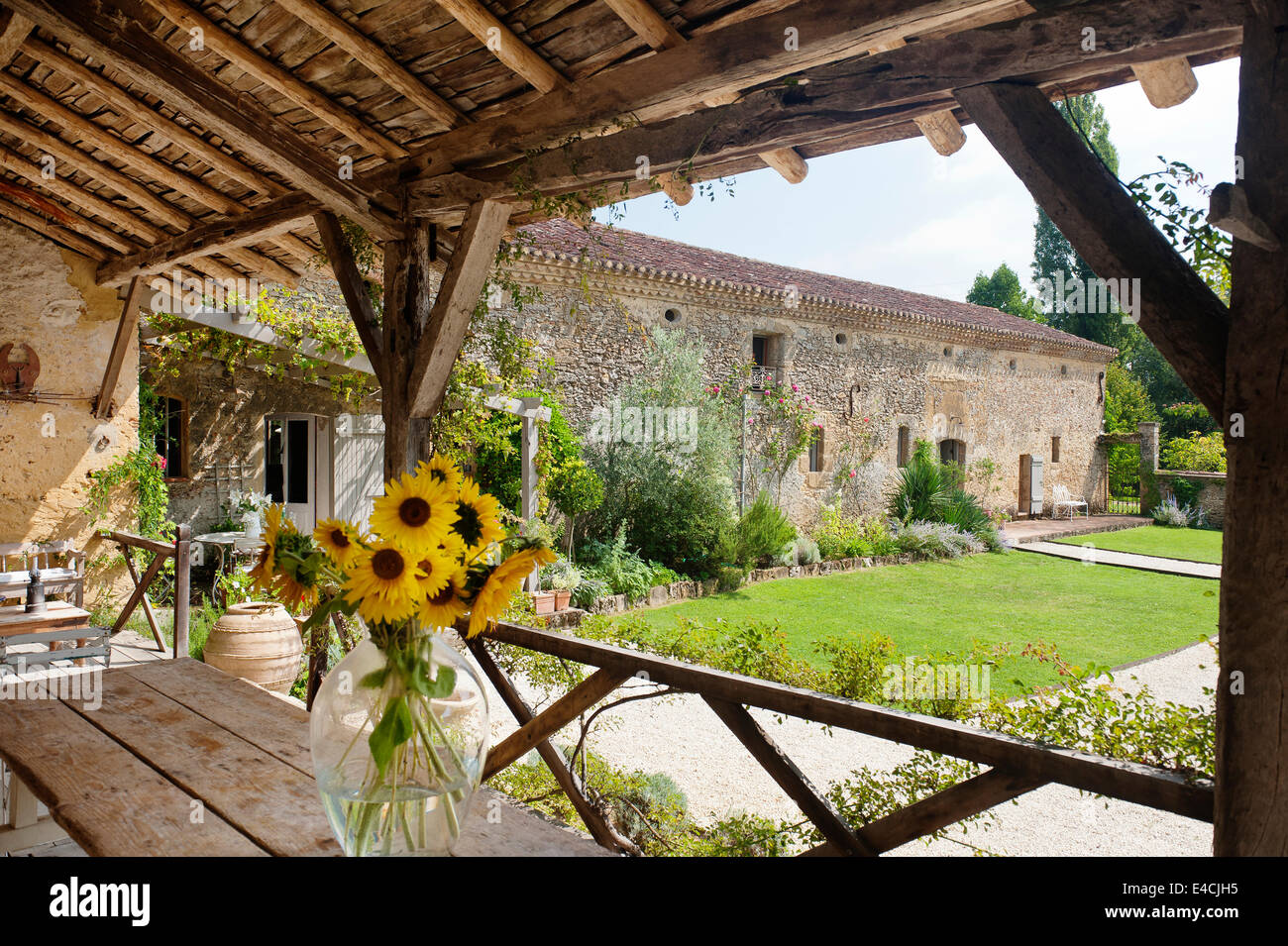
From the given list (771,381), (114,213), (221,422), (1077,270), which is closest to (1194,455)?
(1077,270)

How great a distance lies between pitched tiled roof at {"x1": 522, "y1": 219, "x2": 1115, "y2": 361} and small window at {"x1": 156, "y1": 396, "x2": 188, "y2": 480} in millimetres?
4064

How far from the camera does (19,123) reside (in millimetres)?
4379

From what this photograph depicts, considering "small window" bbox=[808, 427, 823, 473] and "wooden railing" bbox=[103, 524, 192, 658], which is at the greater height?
"small window" bbox=[808, 427, 823, 473]

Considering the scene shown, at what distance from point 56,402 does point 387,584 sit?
687 cm

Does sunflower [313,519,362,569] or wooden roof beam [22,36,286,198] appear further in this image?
wooden roof beam [22,36,286,198]

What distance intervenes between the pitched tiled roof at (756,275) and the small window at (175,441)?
406 cm

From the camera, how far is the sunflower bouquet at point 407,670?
1218 millimetres

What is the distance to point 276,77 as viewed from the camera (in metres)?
3.25

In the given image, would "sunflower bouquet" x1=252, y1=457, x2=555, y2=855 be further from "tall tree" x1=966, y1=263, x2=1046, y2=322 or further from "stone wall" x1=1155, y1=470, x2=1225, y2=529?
"tall tree" x1=966, y1=263, x2=1046, y2=322

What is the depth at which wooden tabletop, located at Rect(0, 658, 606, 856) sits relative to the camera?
146 centimetres

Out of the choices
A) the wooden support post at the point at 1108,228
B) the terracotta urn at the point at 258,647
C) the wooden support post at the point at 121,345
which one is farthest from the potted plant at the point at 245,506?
the wooden support post at the point at 1108,228

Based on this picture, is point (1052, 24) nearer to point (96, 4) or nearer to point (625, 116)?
point (625, 116)

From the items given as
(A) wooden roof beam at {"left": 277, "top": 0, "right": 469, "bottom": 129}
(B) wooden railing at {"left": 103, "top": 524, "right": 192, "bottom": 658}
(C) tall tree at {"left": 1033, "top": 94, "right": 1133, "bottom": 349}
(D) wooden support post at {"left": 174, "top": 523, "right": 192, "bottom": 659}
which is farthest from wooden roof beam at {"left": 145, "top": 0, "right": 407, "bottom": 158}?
(C) tall tree at {"left": 1033, "top": 94, "right": 1133, "bottom": 349}
